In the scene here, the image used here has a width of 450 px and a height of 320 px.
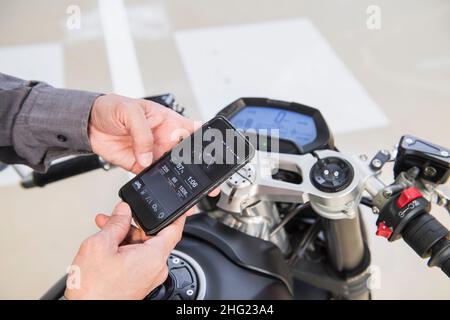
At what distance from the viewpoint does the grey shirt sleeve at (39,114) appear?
740 mm

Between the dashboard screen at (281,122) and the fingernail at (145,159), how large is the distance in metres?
0.14

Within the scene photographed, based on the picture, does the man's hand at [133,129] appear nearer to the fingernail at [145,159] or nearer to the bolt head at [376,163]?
the fingernail at [145,159]

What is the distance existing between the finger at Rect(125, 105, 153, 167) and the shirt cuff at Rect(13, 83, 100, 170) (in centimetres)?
9

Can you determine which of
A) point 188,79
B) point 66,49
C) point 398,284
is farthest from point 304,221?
point 66,49

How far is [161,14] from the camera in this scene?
2.29 m

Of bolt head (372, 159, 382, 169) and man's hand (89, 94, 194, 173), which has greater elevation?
man's hand (89, 94, 194, 173)

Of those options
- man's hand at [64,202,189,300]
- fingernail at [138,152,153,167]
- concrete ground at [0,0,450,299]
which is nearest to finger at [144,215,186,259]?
man's hand at [64,202,189,300]

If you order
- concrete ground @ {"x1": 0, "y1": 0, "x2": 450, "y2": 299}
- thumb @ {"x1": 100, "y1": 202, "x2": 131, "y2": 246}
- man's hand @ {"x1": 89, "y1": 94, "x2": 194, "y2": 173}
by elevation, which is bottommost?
concrete ground @ {"x1": 0, "y1": 0, "x2": 450, "y2": 299}

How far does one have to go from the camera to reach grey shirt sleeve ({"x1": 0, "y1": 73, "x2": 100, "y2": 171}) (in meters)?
0.74

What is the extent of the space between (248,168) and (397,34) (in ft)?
5.60

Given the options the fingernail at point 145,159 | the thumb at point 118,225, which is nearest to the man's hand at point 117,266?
the thumb at point 118,225

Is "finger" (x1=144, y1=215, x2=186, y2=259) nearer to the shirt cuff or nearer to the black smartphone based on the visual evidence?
the black smartphone

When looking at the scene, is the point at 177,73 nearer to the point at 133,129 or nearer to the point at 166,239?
the point at 133,129

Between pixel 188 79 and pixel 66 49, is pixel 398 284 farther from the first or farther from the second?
pixel 66 49
